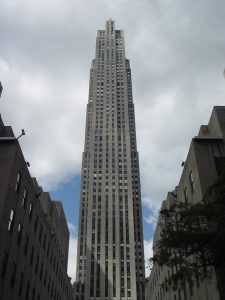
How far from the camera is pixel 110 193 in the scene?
475 ft

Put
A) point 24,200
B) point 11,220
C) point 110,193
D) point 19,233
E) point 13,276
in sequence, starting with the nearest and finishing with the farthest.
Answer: point 11,220, point 13,276, point 19,233, point 24,200, point 110,193

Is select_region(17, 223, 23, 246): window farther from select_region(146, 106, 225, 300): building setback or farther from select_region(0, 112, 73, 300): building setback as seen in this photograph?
select_region(146, 106, 225, 300): building setback

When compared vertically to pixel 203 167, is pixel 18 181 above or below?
below

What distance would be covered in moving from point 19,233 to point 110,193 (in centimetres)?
11130

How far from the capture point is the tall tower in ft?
407

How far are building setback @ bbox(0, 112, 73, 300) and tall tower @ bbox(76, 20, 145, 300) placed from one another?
264 ft

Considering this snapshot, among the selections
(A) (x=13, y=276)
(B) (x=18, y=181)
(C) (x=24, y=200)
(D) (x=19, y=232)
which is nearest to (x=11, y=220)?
(D) (x=19, y=232)

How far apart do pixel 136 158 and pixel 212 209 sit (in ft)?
462

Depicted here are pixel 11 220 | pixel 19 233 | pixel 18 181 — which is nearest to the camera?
pixel 11 220

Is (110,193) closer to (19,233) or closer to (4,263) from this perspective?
(19,233)

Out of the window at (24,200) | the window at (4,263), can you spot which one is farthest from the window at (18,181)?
the window at (4,263)

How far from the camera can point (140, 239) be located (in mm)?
139875

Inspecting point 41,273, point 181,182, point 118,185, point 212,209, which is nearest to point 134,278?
point 118,185

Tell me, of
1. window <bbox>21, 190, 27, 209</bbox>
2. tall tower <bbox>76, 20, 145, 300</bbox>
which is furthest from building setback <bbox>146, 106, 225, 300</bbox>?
tall tower <bbox>76, 20, 145, 300</bbox>
